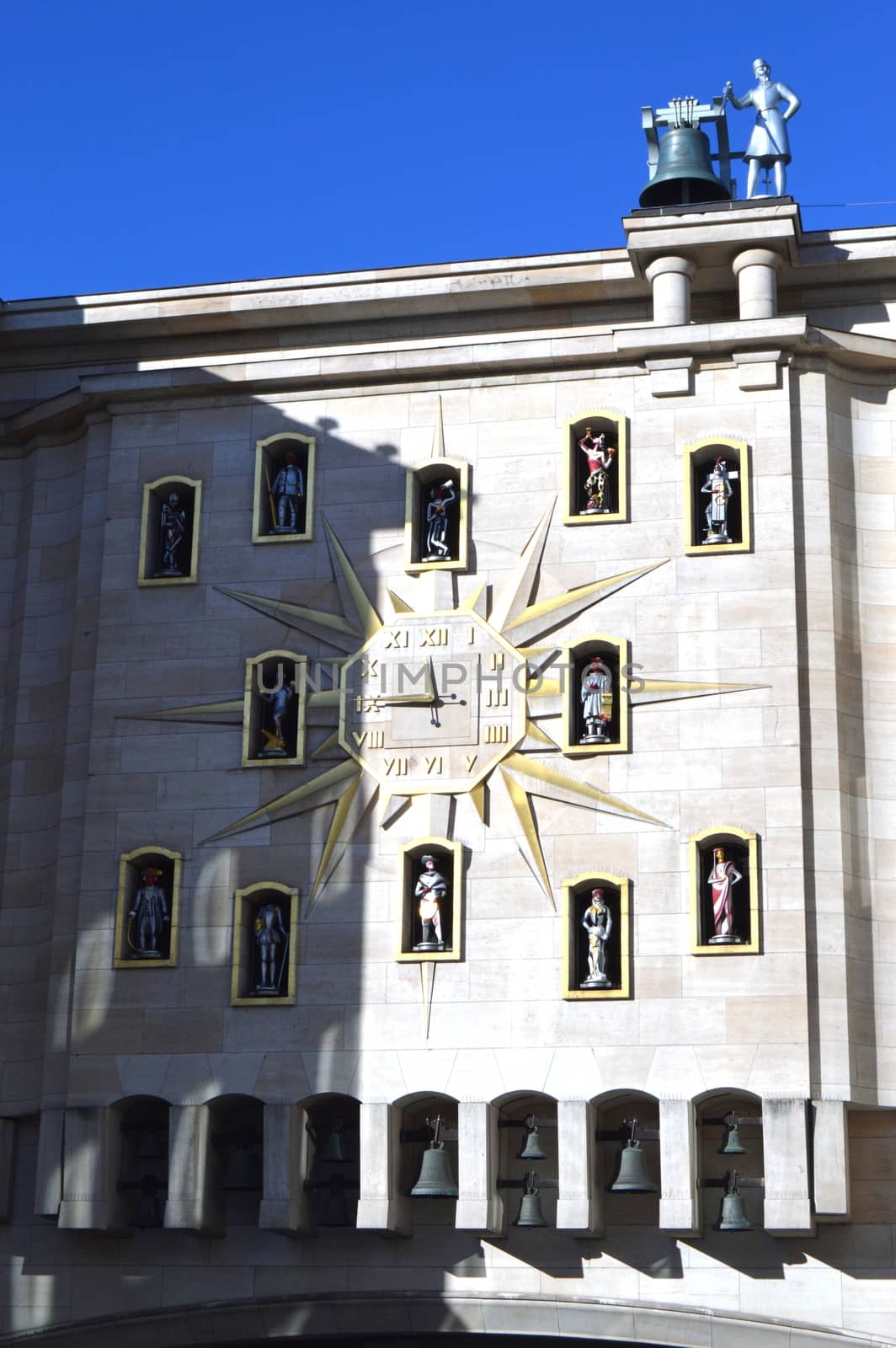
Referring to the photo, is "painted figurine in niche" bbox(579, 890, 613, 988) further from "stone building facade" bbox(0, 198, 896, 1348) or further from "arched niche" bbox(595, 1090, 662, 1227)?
"arched niche" bbox(595, 1090, 662, 1227)

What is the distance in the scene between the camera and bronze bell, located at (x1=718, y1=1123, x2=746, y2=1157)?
34.5 metres

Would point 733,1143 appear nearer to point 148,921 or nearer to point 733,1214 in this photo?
point 733,1214

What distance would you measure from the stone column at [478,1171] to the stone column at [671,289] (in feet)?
41.9

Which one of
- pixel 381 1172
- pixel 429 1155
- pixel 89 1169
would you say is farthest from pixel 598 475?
pixel 89 1169

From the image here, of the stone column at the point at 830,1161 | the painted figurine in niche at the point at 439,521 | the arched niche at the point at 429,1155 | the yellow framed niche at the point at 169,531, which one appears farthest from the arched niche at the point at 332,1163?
the yellow framed niche at the point at 169,531

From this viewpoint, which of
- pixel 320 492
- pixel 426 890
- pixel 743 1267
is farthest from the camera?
pixel 320 492

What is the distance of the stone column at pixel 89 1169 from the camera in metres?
35.9

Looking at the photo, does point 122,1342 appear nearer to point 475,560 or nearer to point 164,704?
point 164,704

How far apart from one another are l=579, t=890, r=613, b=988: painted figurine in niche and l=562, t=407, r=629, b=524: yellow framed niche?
6133mm

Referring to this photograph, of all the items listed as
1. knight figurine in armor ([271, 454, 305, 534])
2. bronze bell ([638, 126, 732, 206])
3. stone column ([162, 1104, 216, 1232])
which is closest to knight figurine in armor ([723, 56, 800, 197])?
bronze bell ([638, 126, 732, 206])

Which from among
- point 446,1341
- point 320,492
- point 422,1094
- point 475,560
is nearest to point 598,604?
point 475,560

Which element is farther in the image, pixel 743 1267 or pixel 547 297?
pixel 547 297

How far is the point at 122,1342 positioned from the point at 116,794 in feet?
Result: 27.2

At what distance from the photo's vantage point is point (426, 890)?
3672 centimetres
